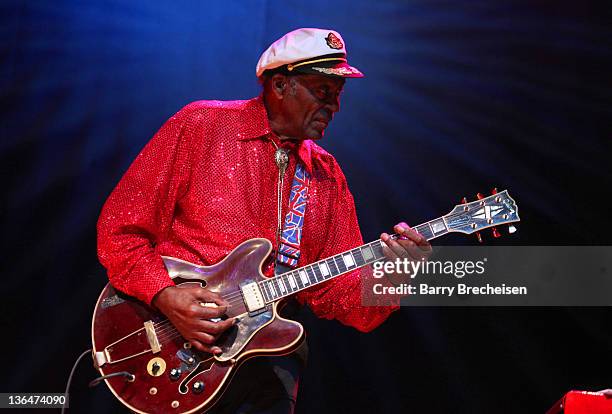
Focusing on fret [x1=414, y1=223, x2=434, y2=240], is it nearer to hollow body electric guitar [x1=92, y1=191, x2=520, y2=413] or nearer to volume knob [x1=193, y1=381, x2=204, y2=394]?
hollow body electric guitar [x1=92, y1=191, x2=520, y2=413]

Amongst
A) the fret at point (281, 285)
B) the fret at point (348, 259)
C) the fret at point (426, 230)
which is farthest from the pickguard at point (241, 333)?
the fret at point (426, 230)

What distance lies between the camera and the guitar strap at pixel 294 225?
3.11 m

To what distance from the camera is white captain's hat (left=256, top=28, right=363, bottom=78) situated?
10.3ft

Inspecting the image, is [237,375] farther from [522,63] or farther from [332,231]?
[522,63]

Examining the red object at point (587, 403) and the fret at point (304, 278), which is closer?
the red object at point (587, 403)

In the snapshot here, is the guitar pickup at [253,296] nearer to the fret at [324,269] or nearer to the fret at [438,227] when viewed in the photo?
the fret at [324,269]

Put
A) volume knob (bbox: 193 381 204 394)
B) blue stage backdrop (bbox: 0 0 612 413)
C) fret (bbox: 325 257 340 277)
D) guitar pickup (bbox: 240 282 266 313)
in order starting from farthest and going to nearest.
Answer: blue stage backdrop (bbox: 0 0 612 413) < fret (bbox: 325 257 340 277) < guitar pickup (bbox: 240 282 266 313) < volume knob (bbox: 193 381 204 394)

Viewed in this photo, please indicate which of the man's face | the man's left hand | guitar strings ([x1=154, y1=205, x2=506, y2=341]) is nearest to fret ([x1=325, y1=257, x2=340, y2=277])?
the man's left hand

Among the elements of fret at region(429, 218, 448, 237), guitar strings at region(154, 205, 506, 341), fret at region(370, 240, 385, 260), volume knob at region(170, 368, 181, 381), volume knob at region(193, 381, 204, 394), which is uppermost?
fret at region(429, 218, 448, 237)

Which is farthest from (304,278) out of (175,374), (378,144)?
(378,144)

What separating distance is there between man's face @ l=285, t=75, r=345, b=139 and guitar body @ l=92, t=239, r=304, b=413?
61 centimetres

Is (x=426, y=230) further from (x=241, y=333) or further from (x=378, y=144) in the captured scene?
(x=378, y=144)

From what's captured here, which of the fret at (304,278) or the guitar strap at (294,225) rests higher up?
the guitar strap at (294,225)

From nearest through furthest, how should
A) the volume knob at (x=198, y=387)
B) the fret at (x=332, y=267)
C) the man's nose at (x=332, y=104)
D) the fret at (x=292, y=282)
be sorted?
1. the volume knob at (x=198, y=387)
2. the fret at (x=292, y=282)
3. the fret at (x=332, y=267)
4. the man's nose at (x=332, y=104)
